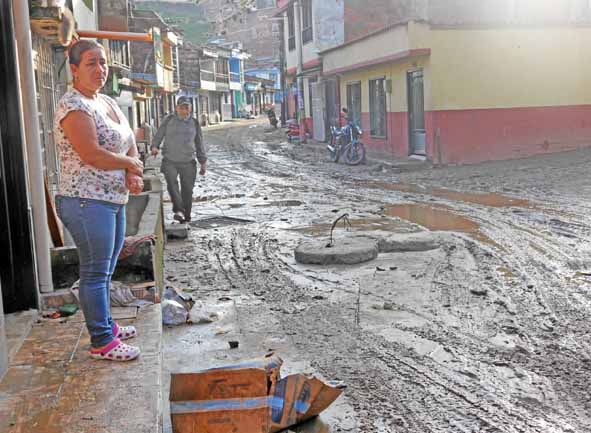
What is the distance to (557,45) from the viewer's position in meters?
20.7

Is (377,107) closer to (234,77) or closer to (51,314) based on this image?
(51,314)

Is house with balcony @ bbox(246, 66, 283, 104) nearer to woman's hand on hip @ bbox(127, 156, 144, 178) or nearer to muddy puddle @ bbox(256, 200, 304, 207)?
muddy puddle @ bbox(256, 200, 304, 207)

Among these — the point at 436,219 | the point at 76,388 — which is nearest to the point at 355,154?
the point at 436,219

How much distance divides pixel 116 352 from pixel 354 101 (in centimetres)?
2350

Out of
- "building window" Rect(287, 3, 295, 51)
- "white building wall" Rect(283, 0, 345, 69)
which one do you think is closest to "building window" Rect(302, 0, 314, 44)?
"white building wall" Rect(283, 0, 345, 69)

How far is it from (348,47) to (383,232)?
54.1 feet

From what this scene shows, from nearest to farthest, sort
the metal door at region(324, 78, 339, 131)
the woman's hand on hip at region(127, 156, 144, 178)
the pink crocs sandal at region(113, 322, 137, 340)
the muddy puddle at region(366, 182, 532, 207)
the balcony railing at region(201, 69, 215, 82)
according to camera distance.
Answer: the woman's hand on hip at region(127, 156, 144, 178), the pink crocs sandal at region(113, 322, 137, 340), the muddy puddle at region(366, 182, 532, 207), the metal door at region(324, 78, 339, 131), the balcony railing at region(201, 69, 215, 82)

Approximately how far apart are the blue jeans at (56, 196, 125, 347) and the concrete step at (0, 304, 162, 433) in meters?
0.24

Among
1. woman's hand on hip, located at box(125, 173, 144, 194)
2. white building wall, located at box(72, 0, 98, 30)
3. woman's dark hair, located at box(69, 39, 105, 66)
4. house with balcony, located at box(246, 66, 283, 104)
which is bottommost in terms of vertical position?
woman's hand on hip, located at box(125, 173, 144, 194)

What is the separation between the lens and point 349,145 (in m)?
21.3

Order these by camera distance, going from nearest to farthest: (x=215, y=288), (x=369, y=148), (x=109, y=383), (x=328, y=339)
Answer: (x=109, y=383) < (x=328, y=339) < (x=215, y=288) < (x=369, y=148)

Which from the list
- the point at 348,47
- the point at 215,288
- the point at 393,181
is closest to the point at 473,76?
the point at 393,181

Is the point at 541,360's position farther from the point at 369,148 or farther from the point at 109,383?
the point at 369,148

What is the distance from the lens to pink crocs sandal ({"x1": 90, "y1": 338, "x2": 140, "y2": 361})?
4.17 metres
